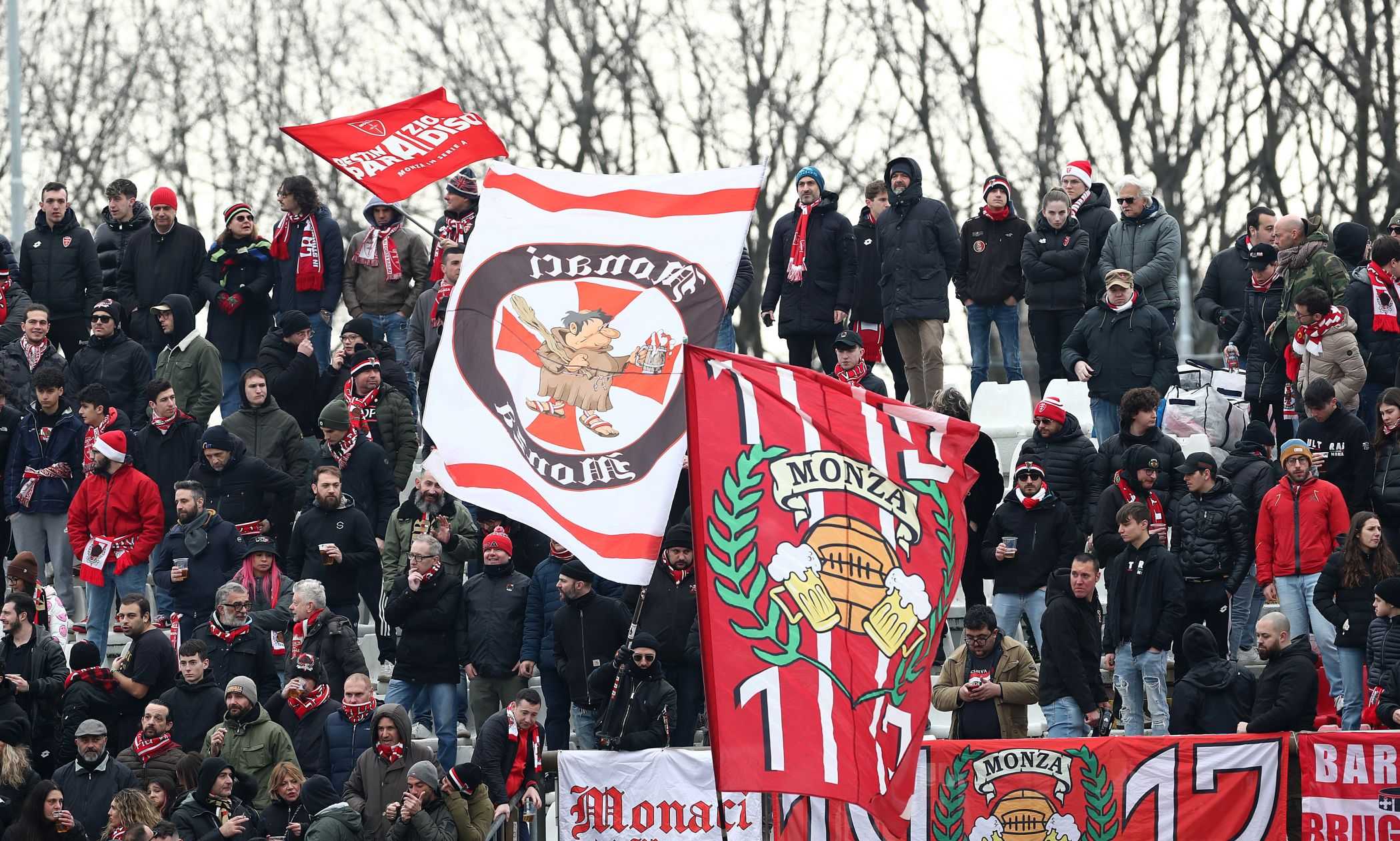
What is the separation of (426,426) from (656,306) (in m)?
1.25

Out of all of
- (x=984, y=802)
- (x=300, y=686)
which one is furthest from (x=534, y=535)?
(x=984, y=802)

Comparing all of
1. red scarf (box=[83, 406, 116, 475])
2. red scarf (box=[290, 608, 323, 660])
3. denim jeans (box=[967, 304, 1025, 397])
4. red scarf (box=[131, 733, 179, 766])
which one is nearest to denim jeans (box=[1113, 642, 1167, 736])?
denim jeans (box=[967, 304, 1025, 397])

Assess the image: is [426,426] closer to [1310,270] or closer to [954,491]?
[954,491]

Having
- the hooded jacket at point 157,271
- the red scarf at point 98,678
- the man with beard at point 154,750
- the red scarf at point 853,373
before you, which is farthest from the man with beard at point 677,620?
the hooded jacket at point 157,271

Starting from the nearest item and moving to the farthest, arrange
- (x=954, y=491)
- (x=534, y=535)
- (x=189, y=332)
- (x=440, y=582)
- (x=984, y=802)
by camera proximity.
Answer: (x=954, y=491), (x=984, y=802), (x=440, y=582), (x=534, y=535), (x=189, y=332)

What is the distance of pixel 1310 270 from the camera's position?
18.1m

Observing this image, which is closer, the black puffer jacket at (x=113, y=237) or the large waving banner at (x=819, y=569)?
the large waving banner at (x=819, y=569)

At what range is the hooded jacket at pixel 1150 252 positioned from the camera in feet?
64.0

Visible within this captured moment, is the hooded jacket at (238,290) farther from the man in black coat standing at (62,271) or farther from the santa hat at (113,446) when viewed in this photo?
the santa hat at (113,446)

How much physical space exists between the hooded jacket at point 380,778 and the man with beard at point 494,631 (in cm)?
149

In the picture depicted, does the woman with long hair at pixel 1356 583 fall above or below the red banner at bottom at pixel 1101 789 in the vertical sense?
above

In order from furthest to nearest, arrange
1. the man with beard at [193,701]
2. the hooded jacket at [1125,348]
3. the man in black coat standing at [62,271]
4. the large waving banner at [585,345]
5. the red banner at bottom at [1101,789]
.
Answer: the man in black coat standing at [62,271], the hooded jacket at [1125,348], the man with beard at [193,701], the red banner at bottom at [1101,789], the large waving banner at [585,345]

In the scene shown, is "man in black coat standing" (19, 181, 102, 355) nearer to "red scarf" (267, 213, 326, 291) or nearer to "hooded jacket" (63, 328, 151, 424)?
"hooded jacket" (63, 328, 151, 424)

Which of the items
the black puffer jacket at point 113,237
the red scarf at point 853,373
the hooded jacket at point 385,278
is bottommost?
the red scarf at point 853,373
